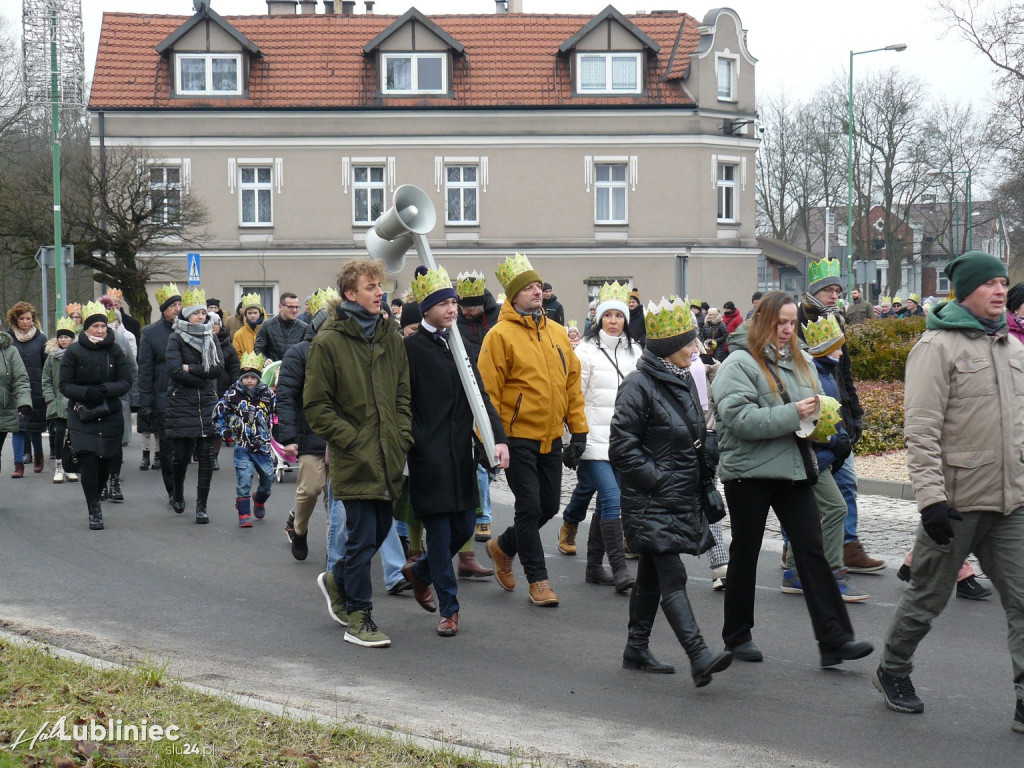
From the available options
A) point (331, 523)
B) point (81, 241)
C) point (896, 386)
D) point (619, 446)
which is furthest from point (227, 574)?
point (81, 241)

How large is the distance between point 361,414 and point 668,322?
1.77 meters

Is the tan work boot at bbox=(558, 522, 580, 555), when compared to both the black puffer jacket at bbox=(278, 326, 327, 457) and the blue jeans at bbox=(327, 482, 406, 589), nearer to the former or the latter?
the blue jeans at bbox=(327, 482, 406, 589)

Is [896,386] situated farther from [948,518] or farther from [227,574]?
[948,518]

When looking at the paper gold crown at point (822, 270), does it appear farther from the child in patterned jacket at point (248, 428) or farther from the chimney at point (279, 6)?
the chimney at point (279, 6)

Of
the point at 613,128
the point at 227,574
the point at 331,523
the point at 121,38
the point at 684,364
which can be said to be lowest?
the point at 227,574

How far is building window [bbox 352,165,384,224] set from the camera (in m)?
40.5

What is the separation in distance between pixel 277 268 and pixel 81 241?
7.67 m

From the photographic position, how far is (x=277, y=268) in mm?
40312

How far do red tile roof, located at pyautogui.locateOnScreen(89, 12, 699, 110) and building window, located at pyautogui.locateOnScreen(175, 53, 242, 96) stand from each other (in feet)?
1.51

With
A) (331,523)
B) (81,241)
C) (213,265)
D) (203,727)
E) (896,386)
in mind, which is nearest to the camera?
(203,727)

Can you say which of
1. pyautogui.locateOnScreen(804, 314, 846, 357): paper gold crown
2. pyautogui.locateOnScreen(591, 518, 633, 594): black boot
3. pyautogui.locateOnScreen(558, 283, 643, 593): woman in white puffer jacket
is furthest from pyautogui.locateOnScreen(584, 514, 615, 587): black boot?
pyautogui.locateOnScreen(804, 314, 846, 357): paper gold crown

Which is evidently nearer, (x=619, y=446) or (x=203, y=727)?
(x=203, y=727)

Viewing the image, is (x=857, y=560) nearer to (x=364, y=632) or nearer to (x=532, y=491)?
(x=532, y=491)

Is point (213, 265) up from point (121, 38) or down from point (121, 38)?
down
